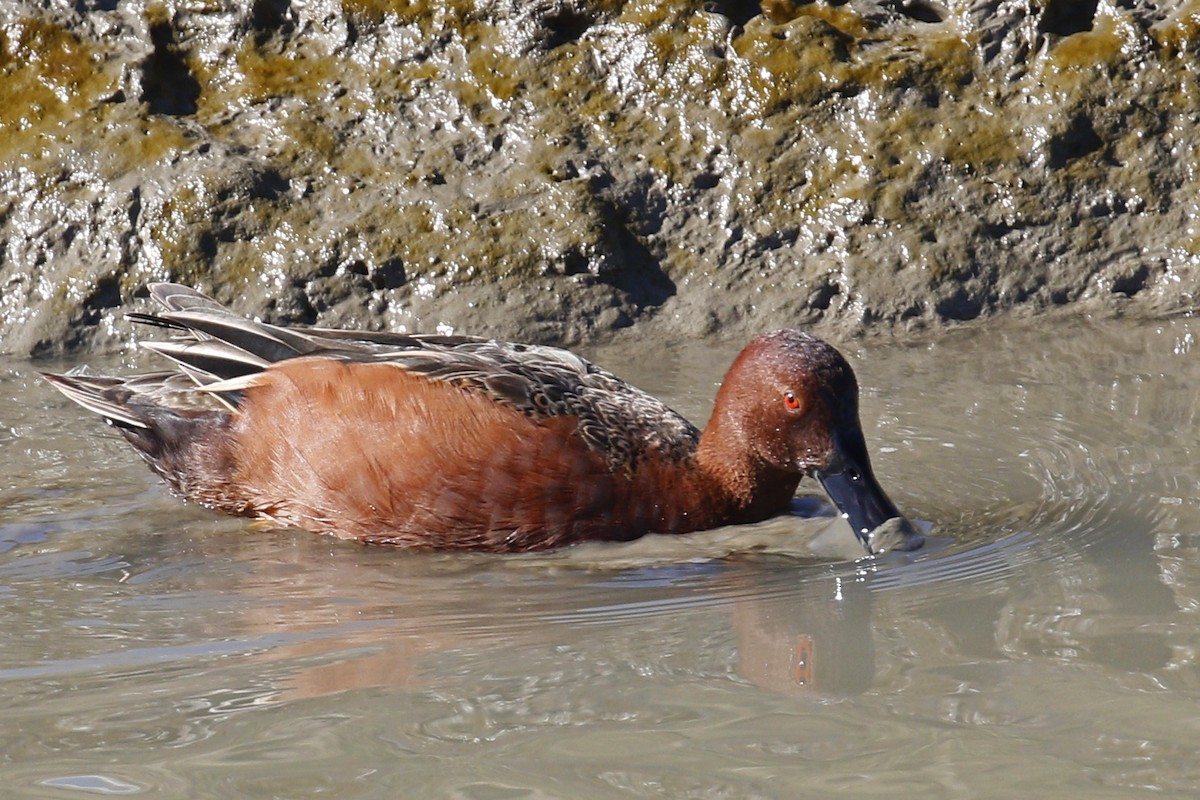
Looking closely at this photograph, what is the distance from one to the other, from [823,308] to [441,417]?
8.70 feet

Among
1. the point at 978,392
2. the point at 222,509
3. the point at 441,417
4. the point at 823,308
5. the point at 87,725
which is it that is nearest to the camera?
the point at 87,725

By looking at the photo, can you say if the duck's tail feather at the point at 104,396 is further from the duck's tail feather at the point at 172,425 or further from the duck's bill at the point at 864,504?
the duck's bill at the point at 864,504

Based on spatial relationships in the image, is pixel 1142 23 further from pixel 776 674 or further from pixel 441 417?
pixel 776 674

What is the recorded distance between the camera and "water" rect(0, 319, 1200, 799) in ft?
9.95

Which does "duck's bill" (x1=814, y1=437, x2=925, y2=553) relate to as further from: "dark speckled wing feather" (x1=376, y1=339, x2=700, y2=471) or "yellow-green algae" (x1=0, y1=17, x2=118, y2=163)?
"yellow-green algae" (x1=0, y1=17, x2=118, y2=163)

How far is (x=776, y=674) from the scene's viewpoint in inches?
140

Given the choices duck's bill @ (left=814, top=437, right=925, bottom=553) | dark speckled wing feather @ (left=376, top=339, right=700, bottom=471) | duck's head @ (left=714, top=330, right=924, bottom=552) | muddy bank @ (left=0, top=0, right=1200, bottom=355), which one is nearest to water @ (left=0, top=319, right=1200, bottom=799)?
duck's bill @ (left=814, top=437, right=925, bottom=553)

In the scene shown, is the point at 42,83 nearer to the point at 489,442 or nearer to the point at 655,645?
the point at 489,442

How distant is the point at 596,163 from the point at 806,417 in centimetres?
286

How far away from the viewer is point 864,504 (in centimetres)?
468

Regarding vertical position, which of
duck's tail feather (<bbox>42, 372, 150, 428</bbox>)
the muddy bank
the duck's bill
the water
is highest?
the muddy bank

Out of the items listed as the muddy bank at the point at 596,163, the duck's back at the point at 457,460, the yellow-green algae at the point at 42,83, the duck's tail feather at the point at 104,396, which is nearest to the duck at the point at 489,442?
the duck's back at the point at 457,460

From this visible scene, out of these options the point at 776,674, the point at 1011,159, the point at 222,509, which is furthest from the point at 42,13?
the point at 776,674

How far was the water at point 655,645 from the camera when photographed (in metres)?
3.03
